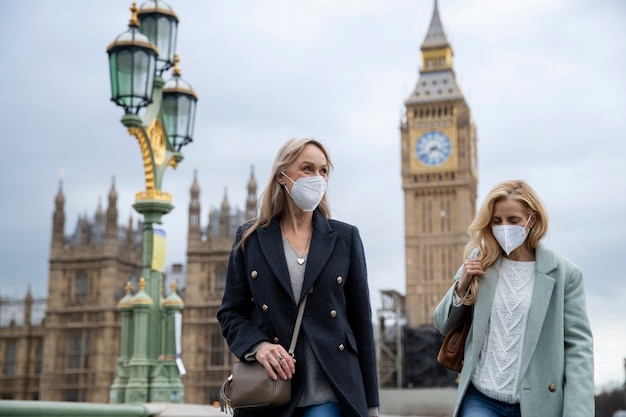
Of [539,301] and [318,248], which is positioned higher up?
[318,248]

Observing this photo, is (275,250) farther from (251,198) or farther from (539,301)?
(251,198)

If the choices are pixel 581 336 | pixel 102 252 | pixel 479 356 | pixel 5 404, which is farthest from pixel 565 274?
pixel 102 252

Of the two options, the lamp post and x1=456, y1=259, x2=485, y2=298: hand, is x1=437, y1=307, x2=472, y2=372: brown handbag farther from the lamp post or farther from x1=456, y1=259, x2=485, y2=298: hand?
the lamp post

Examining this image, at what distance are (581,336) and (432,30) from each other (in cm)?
5212

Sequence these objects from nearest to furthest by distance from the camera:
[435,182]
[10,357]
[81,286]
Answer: [81,286]
[10,357]
[435,182]

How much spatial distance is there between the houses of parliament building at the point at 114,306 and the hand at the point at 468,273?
32325 millimetres

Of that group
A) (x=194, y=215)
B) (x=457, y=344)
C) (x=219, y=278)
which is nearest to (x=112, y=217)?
(x=194, y=215)

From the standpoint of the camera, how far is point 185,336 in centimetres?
3622

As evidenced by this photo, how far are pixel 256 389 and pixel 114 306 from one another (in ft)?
122

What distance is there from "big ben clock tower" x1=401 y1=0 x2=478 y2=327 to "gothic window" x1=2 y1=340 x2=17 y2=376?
20.4 meters

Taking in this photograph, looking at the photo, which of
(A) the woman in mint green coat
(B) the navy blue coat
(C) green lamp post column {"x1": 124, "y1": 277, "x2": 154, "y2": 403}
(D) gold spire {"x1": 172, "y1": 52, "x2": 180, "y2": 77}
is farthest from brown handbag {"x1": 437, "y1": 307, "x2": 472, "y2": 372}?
(D) gold spire {"x1": 172, "y1": 52, "x2": 180, "y2": 77}

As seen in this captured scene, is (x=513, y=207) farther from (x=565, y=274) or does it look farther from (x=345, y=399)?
(x=345, y=399)

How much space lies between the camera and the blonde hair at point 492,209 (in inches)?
105

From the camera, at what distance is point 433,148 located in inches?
1919
